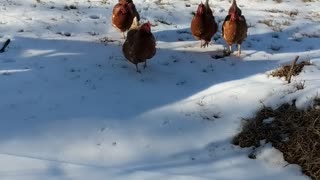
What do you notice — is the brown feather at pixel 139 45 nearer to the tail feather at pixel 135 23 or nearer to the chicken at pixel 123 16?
the tail feather at pixel 135 23

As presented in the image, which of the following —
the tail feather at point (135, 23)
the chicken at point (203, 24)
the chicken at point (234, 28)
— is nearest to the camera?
the tail feather at point (135, 23)

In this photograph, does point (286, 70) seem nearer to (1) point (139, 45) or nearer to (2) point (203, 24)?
(2) point (203, 24)

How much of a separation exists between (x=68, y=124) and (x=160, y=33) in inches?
144

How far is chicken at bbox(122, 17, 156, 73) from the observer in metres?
7.20

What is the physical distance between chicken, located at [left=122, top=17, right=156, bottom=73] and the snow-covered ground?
0.92ft

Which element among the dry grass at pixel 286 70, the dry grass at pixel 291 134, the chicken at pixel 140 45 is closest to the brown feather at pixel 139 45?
the chicken at pixel 140 45

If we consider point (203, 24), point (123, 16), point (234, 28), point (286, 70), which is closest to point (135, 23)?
point (123, 16)

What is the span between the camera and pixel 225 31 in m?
8.10

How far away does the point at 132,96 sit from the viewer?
22.1 ft

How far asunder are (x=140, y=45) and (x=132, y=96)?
89cm

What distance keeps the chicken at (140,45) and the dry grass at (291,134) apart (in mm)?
1997

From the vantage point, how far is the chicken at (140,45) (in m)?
7.20

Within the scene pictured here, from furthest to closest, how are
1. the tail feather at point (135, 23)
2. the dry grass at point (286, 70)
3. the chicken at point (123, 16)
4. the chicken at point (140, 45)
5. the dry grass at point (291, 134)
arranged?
the chicken at point (123, 16)
the tail feather at point (135, 23)
the chicken at point (140, 45)
the dry grass at point (286, 70)
the dry grass at point (291, 134)

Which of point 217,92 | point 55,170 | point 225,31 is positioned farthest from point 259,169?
point 225,31
